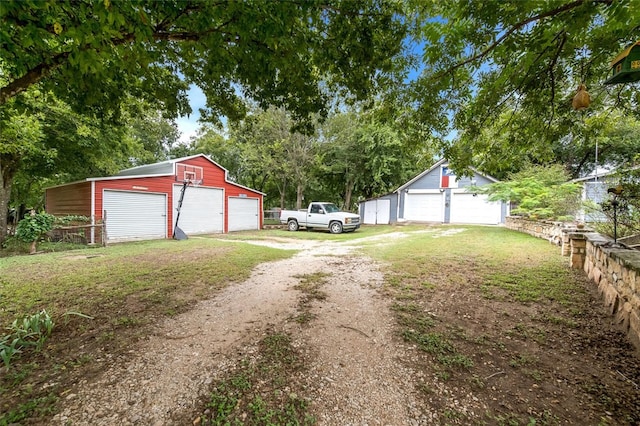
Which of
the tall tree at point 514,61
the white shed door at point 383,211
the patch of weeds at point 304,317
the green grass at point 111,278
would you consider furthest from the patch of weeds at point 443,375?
the white shed door at point 383,211

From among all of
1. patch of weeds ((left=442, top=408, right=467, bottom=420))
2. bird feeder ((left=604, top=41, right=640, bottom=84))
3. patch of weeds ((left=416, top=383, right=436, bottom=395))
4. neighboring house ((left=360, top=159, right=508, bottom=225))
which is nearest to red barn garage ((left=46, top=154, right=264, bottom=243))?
neighboring house ((left=360, top=159, right=508, bottom=225))

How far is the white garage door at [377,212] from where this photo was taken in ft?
65.3

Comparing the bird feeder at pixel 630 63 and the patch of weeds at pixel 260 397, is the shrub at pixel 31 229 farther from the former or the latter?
the bird feeder at pixel 630 63

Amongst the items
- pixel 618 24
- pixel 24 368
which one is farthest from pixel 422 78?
pixel 24 368

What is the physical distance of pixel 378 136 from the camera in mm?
17453

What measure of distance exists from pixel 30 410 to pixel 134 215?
35.0 feet

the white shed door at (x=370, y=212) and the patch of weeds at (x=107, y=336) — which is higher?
the white shed door at (x=370, y=212)

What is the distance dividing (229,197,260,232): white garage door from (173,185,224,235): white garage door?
72 cm

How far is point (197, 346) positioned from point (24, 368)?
1.24 meters

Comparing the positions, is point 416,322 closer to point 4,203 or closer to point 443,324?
point 443,324

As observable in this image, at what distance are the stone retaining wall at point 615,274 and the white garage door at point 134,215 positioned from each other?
510 inches

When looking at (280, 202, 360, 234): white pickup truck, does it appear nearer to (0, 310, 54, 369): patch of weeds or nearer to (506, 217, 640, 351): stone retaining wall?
(506, 217, 640, 351): stone retaining wall

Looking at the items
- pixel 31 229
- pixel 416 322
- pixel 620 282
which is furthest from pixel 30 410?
pixel 31 229

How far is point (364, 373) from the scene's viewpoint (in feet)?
6.88
